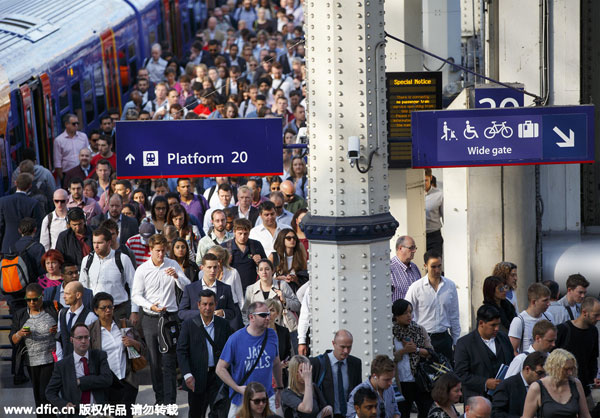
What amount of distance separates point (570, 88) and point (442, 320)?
482cm

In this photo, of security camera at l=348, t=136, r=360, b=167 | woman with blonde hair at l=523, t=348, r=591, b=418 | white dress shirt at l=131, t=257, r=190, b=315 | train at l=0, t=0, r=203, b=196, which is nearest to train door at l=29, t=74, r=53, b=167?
train at l=0, t=0, r=203, b=196

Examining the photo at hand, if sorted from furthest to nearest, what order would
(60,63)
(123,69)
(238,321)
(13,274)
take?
(123,69) → (60,63) → (13,274) → (238,321)

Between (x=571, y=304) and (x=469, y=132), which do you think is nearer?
(x=469, y=132)

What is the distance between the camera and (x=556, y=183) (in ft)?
55.0

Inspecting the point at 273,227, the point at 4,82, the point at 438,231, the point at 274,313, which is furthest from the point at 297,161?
the point at 274,313

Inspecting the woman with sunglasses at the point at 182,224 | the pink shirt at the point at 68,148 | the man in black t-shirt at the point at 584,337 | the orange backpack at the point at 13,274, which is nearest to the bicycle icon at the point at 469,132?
the man in black t-shirt at the point at 584,337

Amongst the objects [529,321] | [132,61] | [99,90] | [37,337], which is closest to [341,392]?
[529,321]

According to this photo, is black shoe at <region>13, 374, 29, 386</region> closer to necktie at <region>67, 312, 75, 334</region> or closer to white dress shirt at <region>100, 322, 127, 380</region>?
necktie at <region>67, 312, 75, 334</region>

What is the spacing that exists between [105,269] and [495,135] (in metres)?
4.32

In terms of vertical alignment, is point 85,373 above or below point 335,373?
below

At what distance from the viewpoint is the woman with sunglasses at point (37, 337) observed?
12367mm

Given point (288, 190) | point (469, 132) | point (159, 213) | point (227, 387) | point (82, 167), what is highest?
point (469, 132)

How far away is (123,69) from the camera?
2706cm

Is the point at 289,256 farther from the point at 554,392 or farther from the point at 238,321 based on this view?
the point at 554,392
